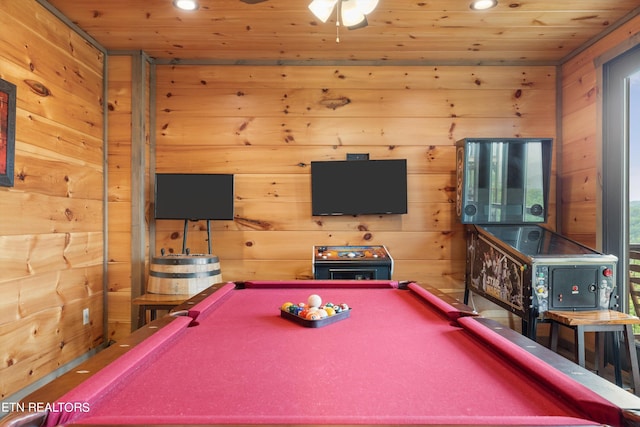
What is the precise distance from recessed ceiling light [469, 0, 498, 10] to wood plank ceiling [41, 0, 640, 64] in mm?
49

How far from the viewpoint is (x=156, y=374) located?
979mm

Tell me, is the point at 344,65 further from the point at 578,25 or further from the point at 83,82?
the point at 83,82

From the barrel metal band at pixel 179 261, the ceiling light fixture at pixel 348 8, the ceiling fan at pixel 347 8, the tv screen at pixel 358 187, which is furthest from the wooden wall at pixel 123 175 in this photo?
the ceiling light fixture at pixel 348 8

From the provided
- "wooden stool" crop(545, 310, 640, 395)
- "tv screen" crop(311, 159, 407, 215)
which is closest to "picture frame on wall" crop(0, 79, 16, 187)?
"tv screen" crop(311, 159, 407, 215)

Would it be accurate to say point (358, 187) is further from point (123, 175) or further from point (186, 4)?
point (123, 175)

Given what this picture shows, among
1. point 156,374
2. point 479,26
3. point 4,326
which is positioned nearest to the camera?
point 156,374

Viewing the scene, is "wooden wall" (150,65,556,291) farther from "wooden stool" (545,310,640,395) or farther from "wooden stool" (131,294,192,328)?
"wooden stool" (545,310,640,395)

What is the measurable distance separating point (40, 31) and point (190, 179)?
1.32 meters

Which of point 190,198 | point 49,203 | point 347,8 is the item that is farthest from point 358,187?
point 49,203

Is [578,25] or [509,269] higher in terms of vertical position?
[578,25]

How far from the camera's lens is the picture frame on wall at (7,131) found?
2.09m

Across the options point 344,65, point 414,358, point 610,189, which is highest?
point 344,65

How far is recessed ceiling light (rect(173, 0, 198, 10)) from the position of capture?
8.08 ft

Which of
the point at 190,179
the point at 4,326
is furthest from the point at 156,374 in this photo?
the point at 190,179
